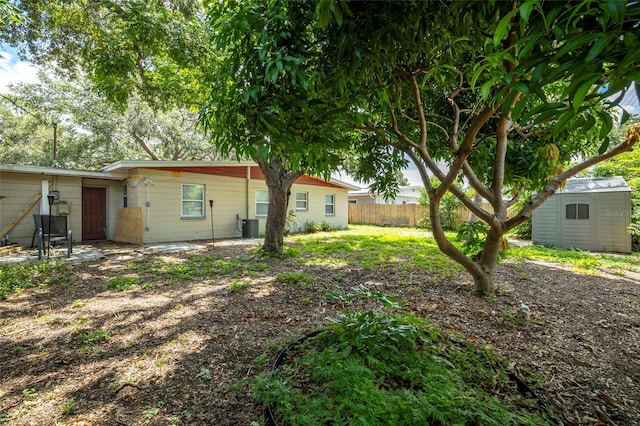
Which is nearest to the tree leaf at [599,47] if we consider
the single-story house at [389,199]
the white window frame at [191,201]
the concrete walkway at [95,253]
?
the concrete walkway at [95,253]

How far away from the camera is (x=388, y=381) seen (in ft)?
6.30

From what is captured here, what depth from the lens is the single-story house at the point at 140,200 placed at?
8.20 meters

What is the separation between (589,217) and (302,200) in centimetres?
1057

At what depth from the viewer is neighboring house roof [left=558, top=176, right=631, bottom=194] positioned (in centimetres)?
884

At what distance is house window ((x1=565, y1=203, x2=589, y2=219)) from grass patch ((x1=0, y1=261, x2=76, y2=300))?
42.6ft

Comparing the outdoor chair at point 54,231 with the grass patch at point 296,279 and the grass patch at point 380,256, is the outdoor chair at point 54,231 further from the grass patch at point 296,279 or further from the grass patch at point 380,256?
the grass patch at point 380,256

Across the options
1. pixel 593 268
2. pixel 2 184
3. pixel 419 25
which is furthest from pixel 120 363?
pixel 2 184

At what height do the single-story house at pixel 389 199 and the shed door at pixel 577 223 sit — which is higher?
the single-story house at pixel 389 199

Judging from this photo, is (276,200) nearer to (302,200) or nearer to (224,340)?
(224,340)

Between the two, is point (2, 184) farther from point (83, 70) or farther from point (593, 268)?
point (593, 268)

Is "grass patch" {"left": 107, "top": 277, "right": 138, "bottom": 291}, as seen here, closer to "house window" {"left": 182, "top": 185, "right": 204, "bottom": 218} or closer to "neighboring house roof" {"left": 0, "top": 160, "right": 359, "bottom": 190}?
"neighboring house roof" {"left": 0, "top": 160, "right": 359, "bottom": 190}

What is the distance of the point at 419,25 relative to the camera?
73.6 inches

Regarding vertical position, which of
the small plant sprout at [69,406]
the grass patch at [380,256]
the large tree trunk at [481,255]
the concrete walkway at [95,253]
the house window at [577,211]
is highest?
the house window at [577,211]

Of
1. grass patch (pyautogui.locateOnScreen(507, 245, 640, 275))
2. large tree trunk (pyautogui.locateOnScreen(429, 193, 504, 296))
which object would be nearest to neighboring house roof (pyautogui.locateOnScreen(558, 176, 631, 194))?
grass patch (pyautogui.locateOnScreen(507, 245, 640, 275))
